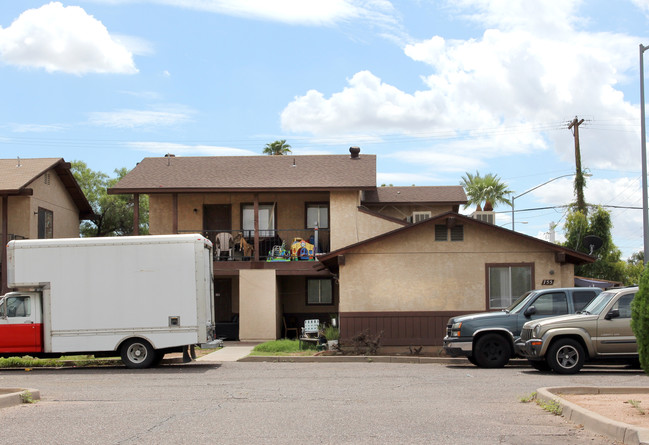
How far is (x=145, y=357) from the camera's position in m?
18.5

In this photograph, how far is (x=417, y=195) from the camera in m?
34.4

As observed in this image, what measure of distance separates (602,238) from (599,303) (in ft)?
78.3

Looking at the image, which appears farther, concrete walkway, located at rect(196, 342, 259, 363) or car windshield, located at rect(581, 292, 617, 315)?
concrete walkway, located at rect(196, 342, 259, 363)

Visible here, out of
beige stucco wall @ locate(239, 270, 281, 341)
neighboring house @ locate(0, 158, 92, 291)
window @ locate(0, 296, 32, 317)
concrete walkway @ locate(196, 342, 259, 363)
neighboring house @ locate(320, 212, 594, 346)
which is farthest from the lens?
neighboring house @ locate(0, 158, 92, 291)

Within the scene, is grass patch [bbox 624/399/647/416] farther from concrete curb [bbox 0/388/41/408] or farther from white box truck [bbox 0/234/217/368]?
white box truck [bbox 0/234/217/368]

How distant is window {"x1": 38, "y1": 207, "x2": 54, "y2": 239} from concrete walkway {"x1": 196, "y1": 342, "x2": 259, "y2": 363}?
9.98 metres

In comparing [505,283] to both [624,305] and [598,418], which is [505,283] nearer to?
[624,305]

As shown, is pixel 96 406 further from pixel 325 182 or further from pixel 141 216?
pixel 141 216

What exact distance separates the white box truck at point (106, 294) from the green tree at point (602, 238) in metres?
25.7

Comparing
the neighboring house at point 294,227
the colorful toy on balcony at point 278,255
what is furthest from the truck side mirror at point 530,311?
the colorful toy on balcony at point 278,255

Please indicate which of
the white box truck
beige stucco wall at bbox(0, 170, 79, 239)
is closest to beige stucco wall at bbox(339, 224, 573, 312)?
the white box truck

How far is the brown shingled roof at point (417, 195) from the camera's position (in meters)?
33.6

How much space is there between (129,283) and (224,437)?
33.8ft

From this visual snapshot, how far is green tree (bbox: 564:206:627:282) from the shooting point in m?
39.0
